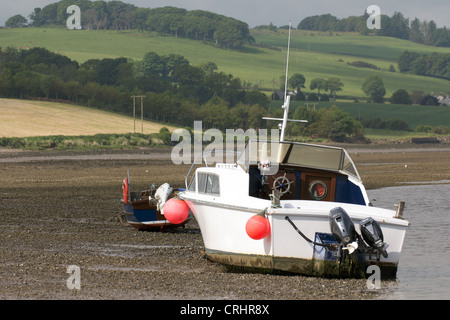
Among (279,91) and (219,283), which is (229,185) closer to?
(219,283)

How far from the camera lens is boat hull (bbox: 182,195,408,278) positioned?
52.0ft

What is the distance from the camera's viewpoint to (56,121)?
104 m

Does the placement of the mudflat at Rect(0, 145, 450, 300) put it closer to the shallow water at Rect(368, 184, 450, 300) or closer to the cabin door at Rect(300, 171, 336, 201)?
the shallow water at Rect(368, 184, 450, 300)

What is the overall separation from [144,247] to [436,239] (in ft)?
→ 29.5

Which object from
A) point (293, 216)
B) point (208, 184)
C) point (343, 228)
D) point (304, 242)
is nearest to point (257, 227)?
point (293, 216)

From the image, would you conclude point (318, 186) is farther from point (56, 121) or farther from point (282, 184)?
point (56, 121)

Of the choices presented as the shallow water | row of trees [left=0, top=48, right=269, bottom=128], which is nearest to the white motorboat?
the shallow water

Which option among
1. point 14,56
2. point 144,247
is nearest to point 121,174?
point 144,247

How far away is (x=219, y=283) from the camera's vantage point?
16109 mm

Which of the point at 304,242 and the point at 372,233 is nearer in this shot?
the point at 372,233

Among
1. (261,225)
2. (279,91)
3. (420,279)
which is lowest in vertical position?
(279,91)

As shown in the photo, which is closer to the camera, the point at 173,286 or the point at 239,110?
the point at 173,286

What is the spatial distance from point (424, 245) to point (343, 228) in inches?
317
